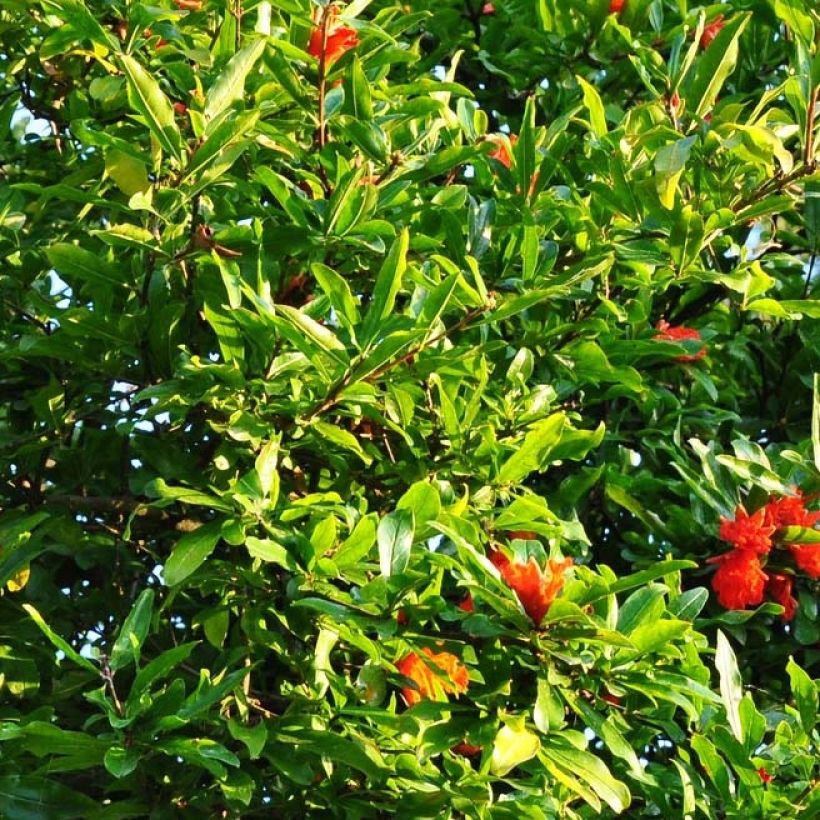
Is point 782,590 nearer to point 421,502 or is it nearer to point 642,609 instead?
point 642,609

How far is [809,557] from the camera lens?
2115mm

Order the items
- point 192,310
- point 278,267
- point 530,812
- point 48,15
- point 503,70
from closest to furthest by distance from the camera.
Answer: point 530,812 < point 278,267 < point 192,310 < point 48,15 < point 503,70

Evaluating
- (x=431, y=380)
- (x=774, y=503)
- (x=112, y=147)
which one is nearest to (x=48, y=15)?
(x=112, y=147)

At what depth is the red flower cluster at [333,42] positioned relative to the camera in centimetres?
192

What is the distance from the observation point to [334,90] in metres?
1.94

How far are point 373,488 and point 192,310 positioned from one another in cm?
37

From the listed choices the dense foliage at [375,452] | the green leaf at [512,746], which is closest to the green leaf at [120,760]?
the dense foliage at [375,452]

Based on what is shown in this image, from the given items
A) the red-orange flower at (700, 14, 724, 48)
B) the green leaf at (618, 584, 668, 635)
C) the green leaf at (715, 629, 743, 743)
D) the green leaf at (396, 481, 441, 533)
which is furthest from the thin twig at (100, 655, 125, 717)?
the red-orange flower at (700, 14, 724, 48)

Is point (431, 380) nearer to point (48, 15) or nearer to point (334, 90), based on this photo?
point (334, 90)

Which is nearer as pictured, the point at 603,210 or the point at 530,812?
the point at 530,812

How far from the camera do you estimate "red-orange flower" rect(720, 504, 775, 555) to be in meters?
2.07

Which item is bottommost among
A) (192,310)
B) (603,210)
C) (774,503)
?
(774,503)

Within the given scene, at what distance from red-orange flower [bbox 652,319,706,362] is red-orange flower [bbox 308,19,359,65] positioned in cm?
70

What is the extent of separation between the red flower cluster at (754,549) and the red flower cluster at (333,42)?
0.89 m
